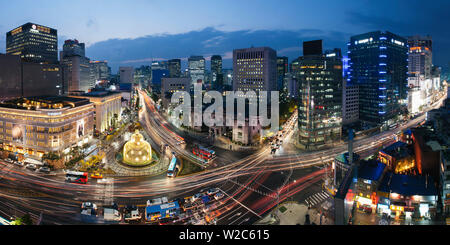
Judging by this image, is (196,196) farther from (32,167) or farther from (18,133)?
(18,133)

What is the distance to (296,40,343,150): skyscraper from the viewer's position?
3762cm

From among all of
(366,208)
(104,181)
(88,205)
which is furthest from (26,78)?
(366,208)

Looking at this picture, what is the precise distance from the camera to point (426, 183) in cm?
2084

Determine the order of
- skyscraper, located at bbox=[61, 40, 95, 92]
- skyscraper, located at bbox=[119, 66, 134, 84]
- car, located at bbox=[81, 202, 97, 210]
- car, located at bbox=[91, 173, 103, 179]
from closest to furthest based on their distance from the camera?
car, located at bbox=[81, 202, 97, 210] < car, located at bbox=[91, 173, 103, 179] < skyscraper, located at bbox=[61, 40, 95, 92] < skyscraper, located at bbox=[119, 66, 134, 84]

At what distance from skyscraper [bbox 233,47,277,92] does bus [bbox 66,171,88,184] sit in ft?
161

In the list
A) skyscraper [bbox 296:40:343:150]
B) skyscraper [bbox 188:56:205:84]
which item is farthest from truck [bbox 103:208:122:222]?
skyscraper [bbox 188:56:205:84]

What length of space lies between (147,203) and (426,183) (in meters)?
20.1

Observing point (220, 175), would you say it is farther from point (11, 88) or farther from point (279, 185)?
point (11, 88)

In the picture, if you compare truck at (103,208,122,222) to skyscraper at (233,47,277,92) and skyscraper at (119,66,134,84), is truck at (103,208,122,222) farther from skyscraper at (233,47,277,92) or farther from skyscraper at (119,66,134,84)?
skyscraper at (119,66,134,84)

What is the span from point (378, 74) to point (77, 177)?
50819 millimetres

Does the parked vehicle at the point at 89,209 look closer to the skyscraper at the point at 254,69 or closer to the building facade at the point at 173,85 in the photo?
the skyscraper at the point at 254,69

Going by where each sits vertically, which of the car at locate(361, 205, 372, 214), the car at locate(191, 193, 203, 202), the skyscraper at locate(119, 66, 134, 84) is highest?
the skyscraper at locate(119, 66, 134, 84)
